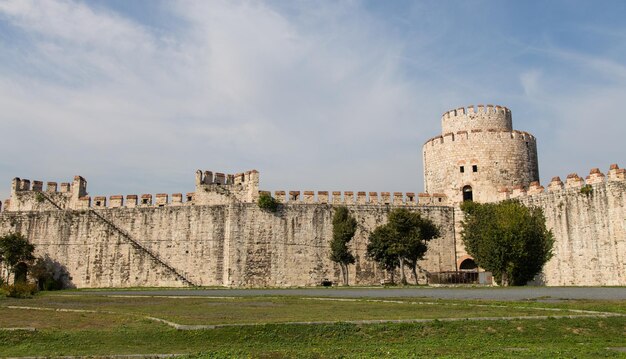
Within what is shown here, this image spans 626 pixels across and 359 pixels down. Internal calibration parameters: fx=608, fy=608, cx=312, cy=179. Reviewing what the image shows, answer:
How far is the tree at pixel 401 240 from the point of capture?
3450 centimetres

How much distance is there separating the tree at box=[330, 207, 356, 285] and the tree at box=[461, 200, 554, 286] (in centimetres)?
705

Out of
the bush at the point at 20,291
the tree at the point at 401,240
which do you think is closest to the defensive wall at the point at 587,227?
the tree at the point at 401,240

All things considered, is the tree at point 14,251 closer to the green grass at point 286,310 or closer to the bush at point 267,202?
the bush at point 267,202

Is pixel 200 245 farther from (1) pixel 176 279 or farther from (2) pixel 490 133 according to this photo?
(2) pixel 490 133

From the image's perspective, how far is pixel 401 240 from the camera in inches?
1369

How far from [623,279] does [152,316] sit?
2405cm

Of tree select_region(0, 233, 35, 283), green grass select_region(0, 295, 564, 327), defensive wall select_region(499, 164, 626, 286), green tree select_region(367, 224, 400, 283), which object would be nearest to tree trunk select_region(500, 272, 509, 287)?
defensive wall select_region(499, 164, 626, 286)

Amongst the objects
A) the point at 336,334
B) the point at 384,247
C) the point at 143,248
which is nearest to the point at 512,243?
the point at 384,247

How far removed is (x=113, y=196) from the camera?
41281 mm

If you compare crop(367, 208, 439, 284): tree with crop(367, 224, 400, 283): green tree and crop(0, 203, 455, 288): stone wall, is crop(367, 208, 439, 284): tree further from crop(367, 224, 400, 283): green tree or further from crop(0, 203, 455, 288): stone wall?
crop(0, 203, 455, 288): stone wall

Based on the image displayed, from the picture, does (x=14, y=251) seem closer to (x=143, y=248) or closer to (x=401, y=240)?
(x=143, y=248)

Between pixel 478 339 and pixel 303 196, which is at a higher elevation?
pixel 303 196

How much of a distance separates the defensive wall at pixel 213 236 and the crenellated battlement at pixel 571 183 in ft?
15.6

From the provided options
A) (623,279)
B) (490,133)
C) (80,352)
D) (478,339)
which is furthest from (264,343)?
(490,133)
